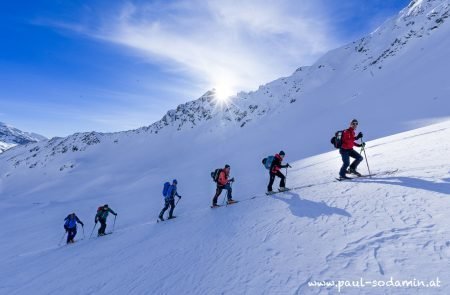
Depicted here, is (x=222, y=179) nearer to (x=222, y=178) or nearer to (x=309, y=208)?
(x=222, y=178)

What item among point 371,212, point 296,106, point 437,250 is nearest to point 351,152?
point 371,212

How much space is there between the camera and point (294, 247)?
18.9ft

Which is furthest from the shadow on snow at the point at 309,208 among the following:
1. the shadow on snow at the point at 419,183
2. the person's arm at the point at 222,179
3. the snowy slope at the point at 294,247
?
the person's arm at the point at 222,179

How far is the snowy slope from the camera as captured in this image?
451 centimetres

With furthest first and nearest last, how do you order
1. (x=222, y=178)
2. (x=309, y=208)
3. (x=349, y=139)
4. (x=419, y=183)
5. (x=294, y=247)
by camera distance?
(x=222, y=178) < (x=349, y=139) < (x=309, y=208) < (x=419, y=183) < (x=294, y=247)

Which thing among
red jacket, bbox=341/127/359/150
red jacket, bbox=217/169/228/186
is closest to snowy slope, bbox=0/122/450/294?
red jacket, bbox=341/127/359/150

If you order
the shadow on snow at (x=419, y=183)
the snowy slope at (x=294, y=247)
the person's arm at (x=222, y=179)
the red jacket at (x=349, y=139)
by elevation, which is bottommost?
the snowy slope at (x=294, y=247)

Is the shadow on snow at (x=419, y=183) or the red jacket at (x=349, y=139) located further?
the red jacket at (x=349, y=139)

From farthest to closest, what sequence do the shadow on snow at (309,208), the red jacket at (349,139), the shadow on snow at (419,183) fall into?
1. the red jacket at (349,139)
2. the shadow on snow at (309,208)
3. the shadow on snow at (419,183)

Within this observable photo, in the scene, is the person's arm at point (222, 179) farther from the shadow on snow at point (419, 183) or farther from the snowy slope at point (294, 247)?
the shadow on snow at point (419, 183)

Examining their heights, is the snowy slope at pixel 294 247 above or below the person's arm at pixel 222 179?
below

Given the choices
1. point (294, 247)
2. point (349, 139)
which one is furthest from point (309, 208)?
point (349, 139)

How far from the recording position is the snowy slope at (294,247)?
4.51 meters

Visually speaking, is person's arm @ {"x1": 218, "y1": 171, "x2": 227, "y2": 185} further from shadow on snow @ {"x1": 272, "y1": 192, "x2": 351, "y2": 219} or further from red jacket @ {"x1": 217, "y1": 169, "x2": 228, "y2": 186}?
shadow on snow @ {"x1": 272, "y1": 192, "x2": 351, "y2": 219}
